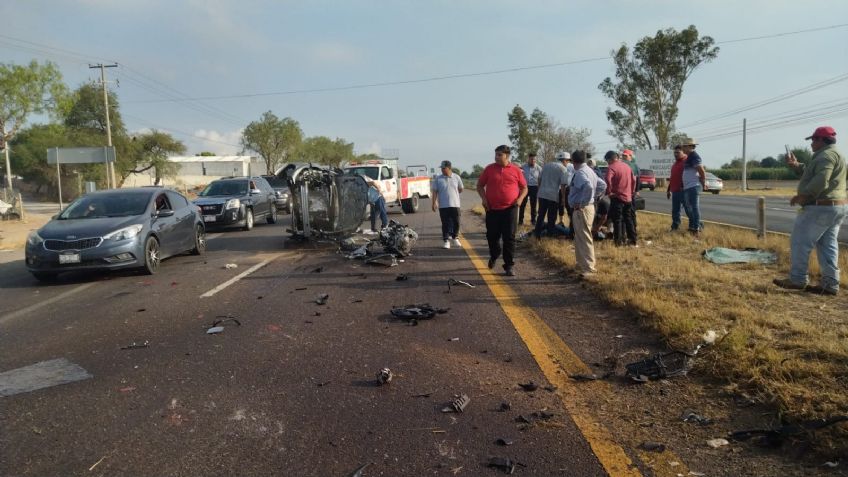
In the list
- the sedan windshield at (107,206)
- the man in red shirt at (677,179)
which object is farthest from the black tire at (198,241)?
the man in red shirt at (677,179)

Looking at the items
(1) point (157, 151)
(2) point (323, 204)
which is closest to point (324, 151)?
(1) point (157, 151)

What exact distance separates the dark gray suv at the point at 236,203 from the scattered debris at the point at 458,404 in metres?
13.8

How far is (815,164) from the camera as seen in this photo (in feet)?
20.4

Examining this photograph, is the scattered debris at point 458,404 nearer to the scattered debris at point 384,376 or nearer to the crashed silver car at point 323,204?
the scattered debris at point 384,376

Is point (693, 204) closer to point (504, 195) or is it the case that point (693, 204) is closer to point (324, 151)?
point (504, 195)

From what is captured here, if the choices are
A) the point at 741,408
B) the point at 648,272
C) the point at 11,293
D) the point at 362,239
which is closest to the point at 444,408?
the point at 741,408

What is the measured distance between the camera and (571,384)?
416 cm

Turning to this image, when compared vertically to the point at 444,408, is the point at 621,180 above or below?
above

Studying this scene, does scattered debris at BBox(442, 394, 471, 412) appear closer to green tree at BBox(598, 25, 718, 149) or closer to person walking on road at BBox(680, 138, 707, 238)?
person walking on road at BBox(680, 138, 707, 238)

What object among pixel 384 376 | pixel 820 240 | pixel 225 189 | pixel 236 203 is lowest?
pixel 384 376

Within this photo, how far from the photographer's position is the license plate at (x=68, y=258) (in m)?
8.59

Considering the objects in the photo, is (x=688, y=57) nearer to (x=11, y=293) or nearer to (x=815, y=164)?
(x=815, y=164)

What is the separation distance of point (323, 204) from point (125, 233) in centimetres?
435

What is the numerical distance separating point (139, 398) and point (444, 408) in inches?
85.1
